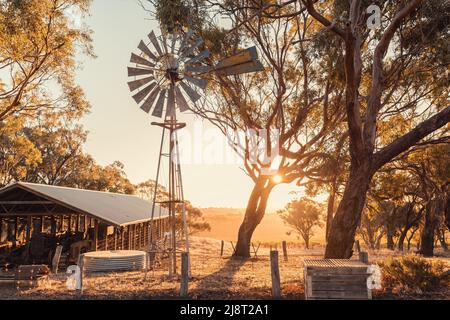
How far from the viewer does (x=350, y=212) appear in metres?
12.4

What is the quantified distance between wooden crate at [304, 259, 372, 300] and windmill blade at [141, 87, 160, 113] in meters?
9.72

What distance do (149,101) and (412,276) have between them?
11.5 meters

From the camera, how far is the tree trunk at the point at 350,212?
1238 cm

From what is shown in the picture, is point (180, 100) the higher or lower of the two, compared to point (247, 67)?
lower

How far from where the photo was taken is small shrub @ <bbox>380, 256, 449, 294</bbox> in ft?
36.4

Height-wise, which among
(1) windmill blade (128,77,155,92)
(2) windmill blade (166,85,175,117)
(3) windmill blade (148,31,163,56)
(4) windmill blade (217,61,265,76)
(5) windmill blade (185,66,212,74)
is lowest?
(2) windmill blade (166,85,175,117)

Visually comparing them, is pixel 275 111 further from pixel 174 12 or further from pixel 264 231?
pixel 264 231

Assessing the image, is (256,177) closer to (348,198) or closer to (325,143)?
(325,143)

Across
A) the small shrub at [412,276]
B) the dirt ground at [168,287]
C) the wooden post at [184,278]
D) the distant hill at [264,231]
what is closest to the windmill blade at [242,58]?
the wooden post at [184,278]

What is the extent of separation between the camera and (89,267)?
56.5 ft

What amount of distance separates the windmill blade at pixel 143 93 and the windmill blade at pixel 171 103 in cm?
89

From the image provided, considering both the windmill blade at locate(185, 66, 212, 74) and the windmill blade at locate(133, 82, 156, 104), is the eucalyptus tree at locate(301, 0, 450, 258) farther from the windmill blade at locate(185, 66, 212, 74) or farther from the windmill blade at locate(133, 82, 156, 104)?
the windmill blade at locate(133, 82, 156, 104)

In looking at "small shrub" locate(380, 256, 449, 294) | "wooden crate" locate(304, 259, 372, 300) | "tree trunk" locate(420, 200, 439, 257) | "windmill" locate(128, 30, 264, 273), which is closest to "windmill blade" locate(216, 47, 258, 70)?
"windmill" locate(128, 30, 264, 273)

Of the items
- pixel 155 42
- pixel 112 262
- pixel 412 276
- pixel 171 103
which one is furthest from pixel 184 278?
pixel 155 42
